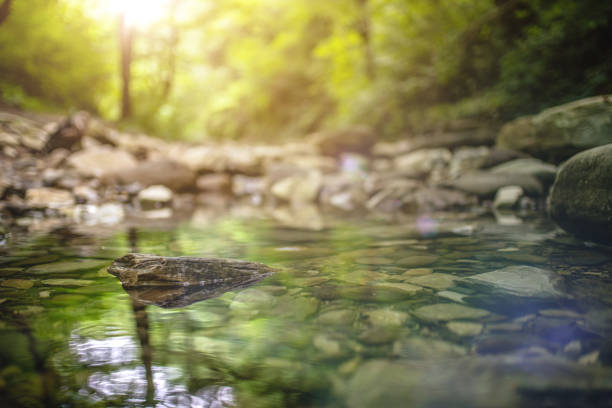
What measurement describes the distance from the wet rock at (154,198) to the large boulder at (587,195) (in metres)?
5.83

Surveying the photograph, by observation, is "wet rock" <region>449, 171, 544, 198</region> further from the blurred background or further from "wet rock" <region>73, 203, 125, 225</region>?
"wet rock" <region>73, 203, 125, 225</region>

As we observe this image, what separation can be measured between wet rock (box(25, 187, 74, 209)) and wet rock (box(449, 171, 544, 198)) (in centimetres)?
600

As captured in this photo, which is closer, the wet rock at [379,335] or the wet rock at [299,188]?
the wet rock at [379,335]

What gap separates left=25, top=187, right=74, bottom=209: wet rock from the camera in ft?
18.1

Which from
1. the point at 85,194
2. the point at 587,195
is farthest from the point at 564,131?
the point at 85,194

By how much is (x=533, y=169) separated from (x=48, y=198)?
7143 millimetres

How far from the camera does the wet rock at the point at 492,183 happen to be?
18.2 ft

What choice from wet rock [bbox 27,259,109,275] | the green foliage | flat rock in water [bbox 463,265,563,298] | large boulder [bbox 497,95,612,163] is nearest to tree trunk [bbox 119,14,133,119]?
the green foliage

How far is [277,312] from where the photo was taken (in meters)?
1.57

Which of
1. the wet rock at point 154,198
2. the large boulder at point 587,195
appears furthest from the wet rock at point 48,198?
the large boulder at point 587,195

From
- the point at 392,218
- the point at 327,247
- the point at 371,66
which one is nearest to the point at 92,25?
the point at 371,66

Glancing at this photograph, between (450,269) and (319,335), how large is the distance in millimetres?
1099

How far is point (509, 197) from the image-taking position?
5.29 meters

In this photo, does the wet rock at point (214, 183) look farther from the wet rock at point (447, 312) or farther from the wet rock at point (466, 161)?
the wet rock at point (447, 312)
